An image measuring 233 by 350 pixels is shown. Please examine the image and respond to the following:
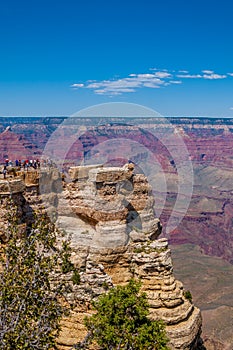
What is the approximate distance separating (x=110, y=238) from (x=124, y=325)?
20.9 ft

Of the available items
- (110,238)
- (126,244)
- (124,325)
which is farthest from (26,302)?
(126,244)

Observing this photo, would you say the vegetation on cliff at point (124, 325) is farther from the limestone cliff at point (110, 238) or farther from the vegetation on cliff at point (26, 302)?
the vegetation on cliff at point (26, 302)

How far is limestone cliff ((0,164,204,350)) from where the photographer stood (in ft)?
73.7

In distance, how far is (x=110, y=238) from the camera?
2433 cm

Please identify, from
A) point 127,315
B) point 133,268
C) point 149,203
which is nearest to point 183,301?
point 133,268

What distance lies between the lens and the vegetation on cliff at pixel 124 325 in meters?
18.5

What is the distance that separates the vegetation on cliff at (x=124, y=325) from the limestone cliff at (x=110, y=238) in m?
1.94

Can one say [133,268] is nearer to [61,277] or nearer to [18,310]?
[61,277]

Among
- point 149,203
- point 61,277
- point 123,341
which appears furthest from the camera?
point 149,203

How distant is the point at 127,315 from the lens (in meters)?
19.8

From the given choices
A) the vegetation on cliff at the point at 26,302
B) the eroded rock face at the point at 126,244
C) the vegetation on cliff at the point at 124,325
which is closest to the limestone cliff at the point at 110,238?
the eroded rock face at the point at 126,244

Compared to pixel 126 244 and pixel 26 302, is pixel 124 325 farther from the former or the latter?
pixel 126 244

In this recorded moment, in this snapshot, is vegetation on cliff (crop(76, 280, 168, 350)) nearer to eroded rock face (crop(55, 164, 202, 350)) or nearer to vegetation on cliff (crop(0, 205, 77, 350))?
eroded rock face (crop(55, 164, 202, 350))

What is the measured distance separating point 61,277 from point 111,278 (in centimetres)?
342
